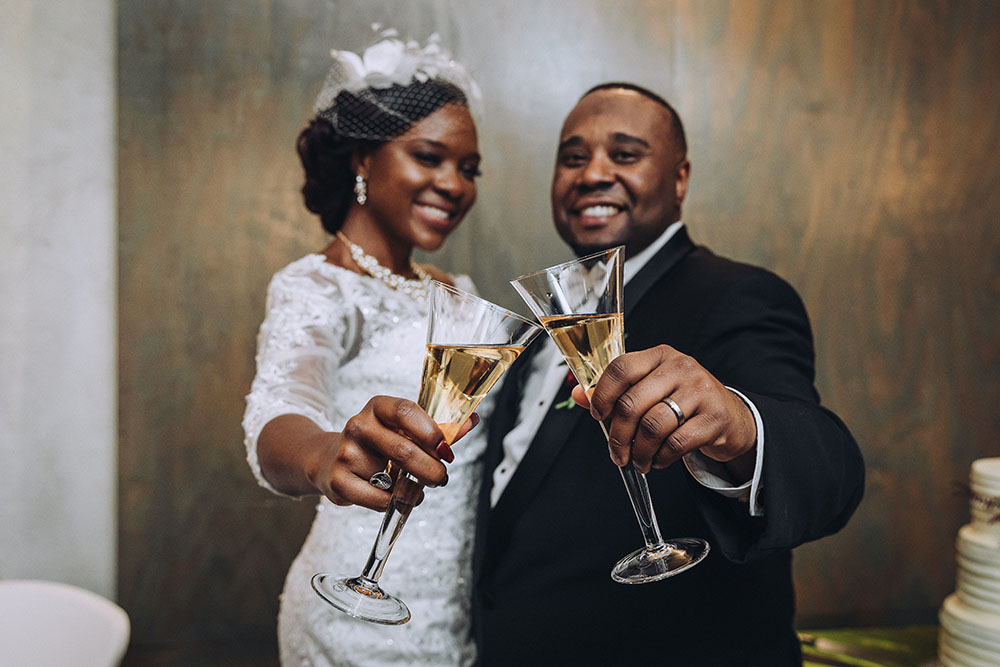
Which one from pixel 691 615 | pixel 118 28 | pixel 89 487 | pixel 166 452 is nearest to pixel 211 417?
pixel 166 452

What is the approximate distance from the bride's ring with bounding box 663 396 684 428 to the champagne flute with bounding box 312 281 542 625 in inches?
8.4

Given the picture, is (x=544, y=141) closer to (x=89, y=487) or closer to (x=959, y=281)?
(x=959, y=281)

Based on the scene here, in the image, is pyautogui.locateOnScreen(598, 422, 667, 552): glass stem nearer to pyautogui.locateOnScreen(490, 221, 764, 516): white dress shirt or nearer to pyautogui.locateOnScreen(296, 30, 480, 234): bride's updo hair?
pyautogui.locateOnScreen(490, 221, 764, 516): white dress shirt

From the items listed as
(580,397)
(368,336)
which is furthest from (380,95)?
(580,397)

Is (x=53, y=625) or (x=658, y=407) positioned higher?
(x=658, y=407)

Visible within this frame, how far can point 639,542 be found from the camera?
1580 millimetres

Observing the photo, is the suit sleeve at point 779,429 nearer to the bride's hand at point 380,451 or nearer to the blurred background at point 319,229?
the bride's hand at point 380,451

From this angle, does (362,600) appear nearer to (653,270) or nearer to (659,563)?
(659,563)

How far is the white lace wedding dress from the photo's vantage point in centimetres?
178

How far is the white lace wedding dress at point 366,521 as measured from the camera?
Answer: 5.85 feet

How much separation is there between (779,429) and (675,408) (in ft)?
0.77

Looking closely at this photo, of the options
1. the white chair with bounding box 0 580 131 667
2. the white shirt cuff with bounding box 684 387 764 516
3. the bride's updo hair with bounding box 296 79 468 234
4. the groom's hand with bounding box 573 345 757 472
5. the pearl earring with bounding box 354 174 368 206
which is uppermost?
the bride's updo hair with bounding box 296 79 468 234

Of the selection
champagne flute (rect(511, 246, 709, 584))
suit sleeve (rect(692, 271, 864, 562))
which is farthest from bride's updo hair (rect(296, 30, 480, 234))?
champagne flute (rect(511, 246, 709, 584))

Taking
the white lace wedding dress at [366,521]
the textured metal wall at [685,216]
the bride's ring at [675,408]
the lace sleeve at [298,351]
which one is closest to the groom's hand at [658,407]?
the bride's ring at [675,408]
